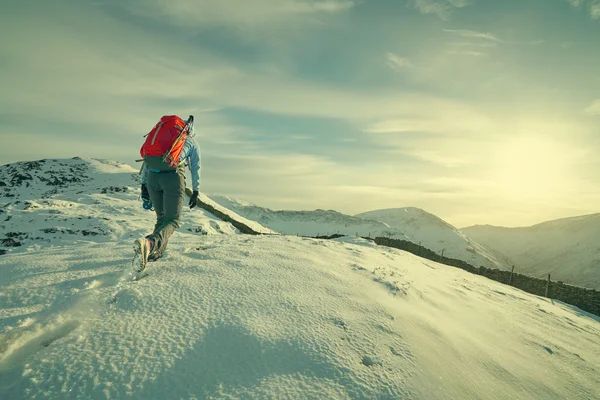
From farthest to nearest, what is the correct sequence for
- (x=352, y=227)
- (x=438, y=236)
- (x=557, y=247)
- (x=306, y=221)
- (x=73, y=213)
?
1. (x=557, y=247)
2. (x=438, y=236)
3. (x=306, y=221)
4. (x=352, y=227)
5. (x=73, y=213)

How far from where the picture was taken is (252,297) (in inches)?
106

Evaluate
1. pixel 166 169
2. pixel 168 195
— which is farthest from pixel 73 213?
pixel 166 169

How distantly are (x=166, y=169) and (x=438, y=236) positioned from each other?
127 metres

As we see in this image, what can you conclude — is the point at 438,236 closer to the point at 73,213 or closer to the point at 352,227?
the point at 352,227

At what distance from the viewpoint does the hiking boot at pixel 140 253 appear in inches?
120

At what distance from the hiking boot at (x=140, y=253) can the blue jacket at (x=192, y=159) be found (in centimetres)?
122

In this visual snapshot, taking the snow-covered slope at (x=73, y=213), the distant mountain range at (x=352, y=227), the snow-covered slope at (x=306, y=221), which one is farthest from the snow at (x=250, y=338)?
the snow-covered slope at (x=306, y=221)

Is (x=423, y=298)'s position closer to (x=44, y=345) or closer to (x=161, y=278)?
(x=161, y=278)

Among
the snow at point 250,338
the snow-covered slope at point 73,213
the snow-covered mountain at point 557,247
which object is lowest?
the snow-covered slope at point 73,213

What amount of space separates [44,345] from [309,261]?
3.09 metres

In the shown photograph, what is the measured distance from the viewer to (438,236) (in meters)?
116

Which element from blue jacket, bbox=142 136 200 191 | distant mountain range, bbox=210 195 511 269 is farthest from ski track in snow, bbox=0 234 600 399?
distant mountain range, bbox=210 195 511 269

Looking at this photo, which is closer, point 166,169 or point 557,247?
point 166,169

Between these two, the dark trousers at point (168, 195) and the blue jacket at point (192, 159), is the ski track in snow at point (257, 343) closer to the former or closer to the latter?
the dark trousers at point (168, 195)
